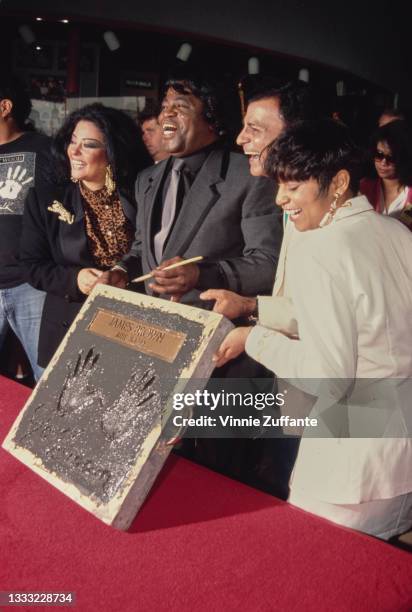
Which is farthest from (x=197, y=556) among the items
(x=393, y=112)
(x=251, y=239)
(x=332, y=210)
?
(x=393, y=112)

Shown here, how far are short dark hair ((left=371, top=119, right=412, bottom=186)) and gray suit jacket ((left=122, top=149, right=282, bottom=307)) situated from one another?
0.87 feet

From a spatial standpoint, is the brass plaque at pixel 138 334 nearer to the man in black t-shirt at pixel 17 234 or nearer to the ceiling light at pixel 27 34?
the man in black t-shirt at pixel 17 234

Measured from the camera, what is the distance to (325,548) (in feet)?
2.25

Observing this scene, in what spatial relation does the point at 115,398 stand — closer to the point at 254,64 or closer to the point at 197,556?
the point at 197,556

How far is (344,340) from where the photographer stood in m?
0.72

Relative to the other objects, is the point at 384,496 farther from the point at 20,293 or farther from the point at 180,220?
the point at 20,293

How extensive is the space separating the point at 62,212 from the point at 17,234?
0.38 meters

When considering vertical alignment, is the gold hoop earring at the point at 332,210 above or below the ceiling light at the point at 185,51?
below

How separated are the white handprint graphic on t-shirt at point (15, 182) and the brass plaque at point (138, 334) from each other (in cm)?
100

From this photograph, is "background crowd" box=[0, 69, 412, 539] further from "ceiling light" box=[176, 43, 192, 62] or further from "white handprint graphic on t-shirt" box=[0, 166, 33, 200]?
"ceiling light" box=[176, 43, 192, 62]

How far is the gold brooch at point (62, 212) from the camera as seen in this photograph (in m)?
1.49

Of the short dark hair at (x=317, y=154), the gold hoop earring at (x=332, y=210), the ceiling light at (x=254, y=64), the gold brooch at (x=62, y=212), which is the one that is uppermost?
the ceiling light at (x=254, y=64)

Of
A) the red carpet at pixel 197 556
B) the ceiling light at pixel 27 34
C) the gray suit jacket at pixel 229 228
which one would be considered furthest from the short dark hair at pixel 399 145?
the ceiling light at pixel 27 34

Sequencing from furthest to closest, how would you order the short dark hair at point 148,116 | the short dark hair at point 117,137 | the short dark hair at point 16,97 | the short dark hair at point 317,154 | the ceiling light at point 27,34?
the ceiling light at point 27,34
the short dark hair at point 148,116
the short dark hair at point 16,97
the short dark hair at point 117,137
the short dark hair at point 317,154
